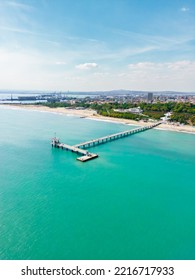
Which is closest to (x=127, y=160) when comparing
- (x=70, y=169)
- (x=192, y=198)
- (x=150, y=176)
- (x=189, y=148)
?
(x=150, y=176)

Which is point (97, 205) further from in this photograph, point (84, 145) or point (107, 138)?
point (107, 138)

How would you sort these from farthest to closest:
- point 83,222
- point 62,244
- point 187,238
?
point 83,222
point 187,238
point 62,244

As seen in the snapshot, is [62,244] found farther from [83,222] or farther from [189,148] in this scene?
[189,148]

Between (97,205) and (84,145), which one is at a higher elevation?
(84,145)

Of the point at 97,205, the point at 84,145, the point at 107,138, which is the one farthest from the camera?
the point at 107,138

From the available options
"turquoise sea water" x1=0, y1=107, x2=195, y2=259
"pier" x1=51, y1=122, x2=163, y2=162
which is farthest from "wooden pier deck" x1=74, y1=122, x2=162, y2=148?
"turquoise sea water" x1=0, y1=107, x2=195, y2=259

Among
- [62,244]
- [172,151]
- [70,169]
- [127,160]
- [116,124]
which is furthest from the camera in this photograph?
[116,124]

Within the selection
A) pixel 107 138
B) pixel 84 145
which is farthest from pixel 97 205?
pixel 107 138

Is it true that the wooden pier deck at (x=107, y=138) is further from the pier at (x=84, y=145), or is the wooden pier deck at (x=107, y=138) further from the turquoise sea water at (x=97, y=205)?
the turquoise sea water at (x=97, y=205)
